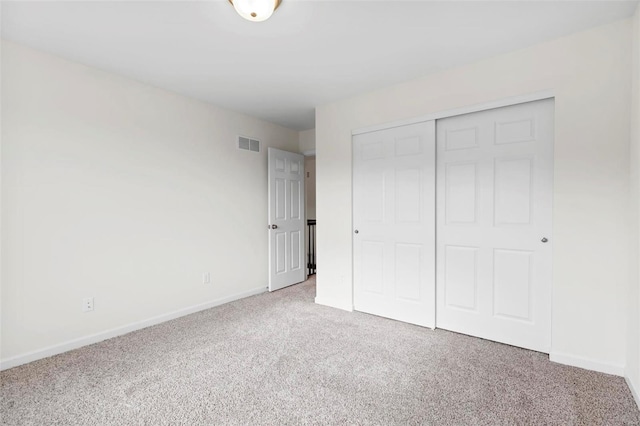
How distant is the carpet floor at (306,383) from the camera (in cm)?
167

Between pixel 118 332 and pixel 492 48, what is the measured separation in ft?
12.8

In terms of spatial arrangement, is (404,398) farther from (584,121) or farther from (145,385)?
(584,121)

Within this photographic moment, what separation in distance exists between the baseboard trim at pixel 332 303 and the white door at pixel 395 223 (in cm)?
10

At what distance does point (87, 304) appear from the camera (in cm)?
258

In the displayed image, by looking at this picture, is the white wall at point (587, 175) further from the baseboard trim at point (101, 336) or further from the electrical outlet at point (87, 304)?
the electrical outlet at point (87, 304)

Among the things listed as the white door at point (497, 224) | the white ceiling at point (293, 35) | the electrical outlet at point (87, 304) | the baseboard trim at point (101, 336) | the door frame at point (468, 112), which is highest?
the white ceiling at point (293, 35)

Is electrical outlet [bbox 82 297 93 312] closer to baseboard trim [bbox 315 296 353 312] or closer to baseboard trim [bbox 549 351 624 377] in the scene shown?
baseboard trim [bbox 315 296 353 312]

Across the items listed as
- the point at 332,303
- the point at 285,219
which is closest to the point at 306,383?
the point at 332,303

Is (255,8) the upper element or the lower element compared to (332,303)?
upper

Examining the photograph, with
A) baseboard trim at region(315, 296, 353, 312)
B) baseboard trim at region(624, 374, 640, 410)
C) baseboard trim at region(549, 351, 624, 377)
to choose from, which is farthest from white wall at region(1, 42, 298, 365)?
baseboard trim at region(624, 374, 640, 410)

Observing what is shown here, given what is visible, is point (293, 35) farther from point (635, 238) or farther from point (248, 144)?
point (635, 238)

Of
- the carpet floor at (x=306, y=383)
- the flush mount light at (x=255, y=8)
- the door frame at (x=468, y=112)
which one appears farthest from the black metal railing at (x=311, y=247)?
the flush mount light at (x=255, y=8)

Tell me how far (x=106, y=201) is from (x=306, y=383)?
225cm

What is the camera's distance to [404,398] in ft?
5.97
